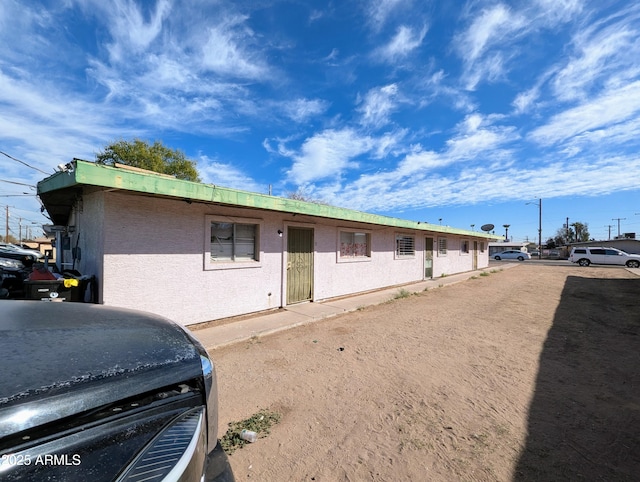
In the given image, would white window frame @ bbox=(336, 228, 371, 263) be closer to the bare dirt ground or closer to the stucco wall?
the stucco wall

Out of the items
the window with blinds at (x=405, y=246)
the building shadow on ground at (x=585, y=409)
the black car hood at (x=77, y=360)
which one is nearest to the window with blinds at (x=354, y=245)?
the window with blinds at (x=405, y=246)

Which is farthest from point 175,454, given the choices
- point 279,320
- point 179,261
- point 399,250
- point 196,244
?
point 399,250

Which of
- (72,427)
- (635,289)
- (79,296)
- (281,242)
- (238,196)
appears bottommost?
(635,289)

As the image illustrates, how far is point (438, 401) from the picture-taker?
3469mm

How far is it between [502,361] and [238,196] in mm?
5379

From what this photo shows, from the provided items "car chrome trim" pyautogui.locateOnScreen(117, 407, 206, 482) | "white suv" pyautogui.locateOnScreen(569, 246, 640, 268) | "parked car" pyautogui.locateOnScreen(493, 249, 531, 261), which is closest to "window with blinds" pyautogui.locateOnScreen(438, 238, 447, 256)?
"car chrome trim" pyautogui.locateOnScreen(117, 407, 206, 482)

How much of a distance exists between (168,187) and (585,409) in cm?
632

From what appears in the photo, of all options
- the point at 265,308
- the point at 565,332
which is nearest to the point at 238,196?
the point at 265,308

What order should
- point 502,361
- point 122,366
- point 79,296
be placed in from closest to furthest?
point 122,366
point 502,361
point 79,296

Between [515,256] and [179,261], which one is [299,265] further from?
[515,256]

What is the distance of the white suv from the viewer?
27.2 m

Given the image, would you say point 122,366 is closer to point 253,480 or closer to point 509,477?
point 253,480

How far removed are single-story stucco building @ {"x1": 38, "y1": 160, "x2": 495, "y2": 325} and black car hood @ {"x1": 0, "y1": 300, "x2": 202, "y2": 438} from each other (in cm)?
349

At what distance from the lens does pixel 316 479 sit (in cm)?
233
